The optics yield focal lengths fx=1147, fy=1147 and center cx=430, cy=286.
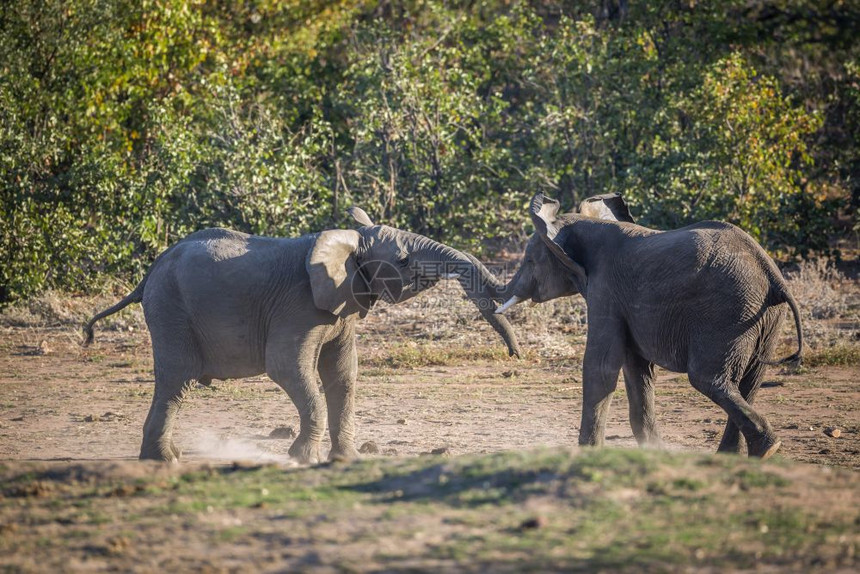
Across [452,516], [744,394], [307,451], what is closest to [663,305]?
[744,394]

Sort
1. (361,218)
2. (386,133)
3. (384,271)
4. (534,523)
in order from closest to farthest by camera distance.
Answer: (534,523), (384,271), (361,218), (386,133)

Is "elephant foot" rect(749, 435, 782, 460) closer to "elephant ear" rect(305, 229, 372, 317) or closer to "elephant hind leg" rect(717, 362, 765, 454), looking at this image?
"elephant hind leg" rect(717, 362, 765, 454)

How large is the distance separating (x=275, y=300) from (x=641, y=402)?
3.11 meters

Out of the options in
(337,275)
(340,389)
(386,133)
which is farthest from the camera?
(386,133)

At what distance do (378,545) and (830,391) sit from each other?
768 cm

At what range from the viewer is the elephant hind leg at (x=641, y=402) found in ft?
30.9

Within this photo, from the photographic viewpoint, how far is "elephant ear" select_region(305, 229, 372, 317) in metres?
9.02

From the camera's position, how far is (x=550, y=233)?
946 centimetres

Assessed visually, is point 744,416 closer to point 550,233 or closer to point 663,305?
point 663,305

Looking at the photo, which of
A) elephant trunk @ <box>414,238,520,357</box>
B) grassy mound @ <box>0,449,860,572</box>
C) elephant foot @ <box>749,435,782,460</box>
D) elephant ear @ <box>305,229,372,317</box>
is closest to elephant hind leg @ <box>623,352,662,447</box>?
elephant trunk @ <box>414,238,520,357</box>

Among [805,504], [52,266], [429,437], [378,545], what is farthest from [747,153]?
[378,545]

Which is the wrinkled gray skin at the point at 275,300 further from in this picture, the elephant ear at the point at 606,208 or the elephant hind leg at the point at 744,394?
the elephant hind leg at the point at 744,394

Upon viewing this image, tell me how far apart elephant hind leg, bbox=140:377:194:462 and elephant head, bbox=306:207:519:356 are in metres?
1.41

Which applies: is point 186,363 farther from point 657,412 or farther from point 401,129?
point 401,129
